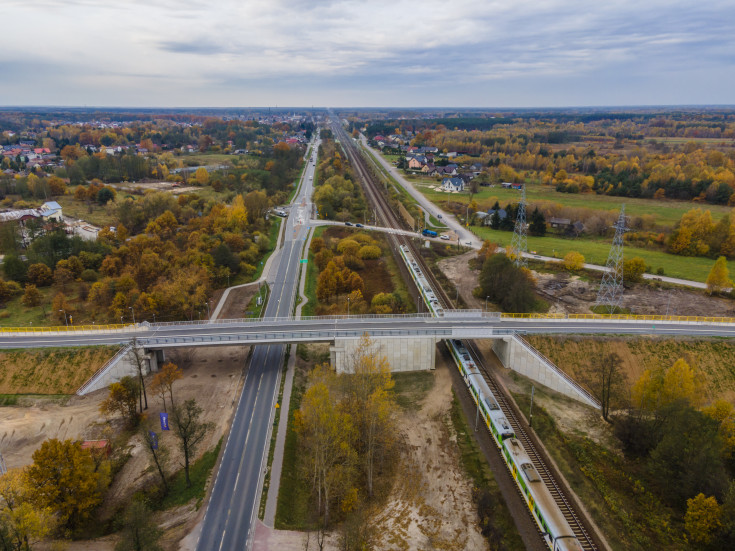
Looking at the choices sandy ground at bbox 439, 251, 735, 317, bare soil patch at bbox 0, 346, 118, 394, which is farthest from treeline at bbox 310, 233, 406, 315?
bare soil patch at bbox 0, 346, 118, 394

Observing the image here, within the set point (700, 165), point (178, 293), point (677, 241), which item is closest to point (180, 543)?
point (178, 293)

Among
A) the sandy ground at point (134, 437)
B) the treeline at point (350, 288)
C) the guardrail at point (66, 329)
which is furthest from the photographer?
the treeline at point (350, 288)

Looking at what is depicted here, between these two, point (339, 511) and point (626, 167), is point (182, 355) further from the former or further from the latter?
point (626, 167)

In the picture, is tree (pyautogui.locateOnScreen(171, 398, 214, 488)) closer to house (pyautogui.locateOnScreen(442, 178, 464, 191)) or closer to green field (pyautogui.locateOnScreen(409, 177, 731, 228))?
green field (pyautogui.locateOnScreen(409, 177, 731, 228))

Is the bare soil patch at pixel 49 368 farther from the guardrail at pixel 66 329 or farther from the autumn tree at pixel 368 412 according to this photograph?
the autumn tree at pixel 368 412

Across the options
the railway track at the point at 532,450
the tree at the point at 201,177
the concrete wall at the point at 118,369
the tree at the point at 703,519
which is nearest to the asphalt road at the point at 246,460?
the concrete wall at the point at 118,369
